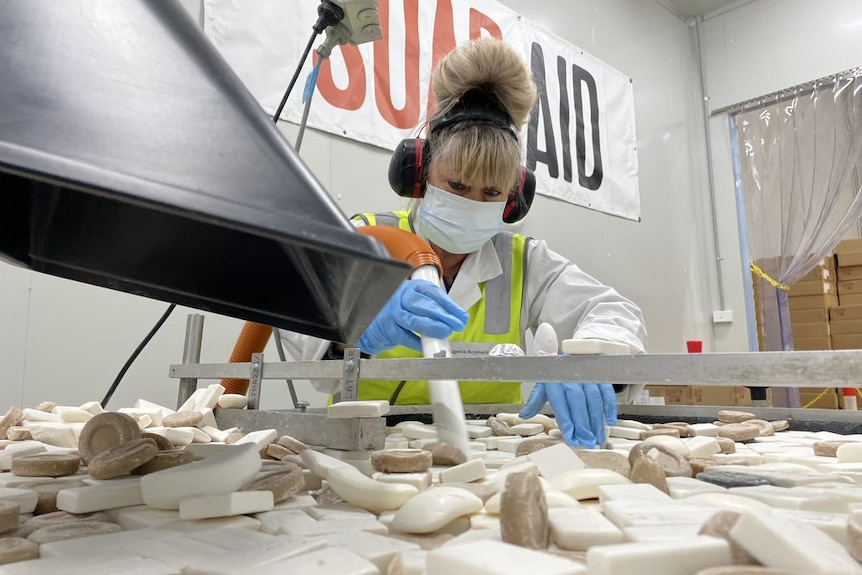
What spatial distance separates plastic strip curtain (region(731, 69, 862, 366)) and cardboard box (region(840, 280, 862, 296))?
0.32 m

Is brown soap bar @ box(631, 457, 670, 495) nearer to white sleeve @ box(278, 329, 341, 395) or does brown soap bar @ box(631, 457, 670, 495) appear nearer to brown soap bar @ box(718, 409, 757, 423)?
brown soap bar @ box(718, 409, 757, 423)

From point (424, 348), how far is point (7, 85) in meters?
Answer: 0.70

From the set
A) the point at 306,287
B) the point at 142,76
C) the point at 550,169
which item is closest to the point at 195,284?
the point at 306,287

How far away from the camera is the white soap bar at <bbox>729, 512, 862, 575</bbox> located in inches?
12.1

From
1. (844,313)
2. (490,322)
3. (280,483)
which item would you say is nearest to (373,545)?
(280,483)

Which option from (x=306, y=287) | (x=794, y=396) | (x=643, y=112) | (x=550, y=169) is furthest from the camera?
(x=643, y=112)

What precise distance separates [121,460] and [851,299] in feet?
12.9

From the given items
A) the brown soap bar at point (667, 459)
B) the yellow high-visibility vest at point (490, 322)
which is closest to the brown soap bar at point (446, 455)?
the brown soap bar at point (667, 459)

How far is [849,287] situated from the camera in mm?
3418

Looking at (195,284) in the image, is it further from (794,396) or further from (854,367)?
(794,396)

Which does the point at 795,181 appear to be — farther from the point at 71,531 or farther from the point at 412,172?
the point at 71,531

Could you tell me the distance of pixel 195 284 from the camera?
0.67 metres

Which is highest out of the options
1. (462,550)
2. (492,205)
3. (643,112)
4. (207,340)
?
(643,112)

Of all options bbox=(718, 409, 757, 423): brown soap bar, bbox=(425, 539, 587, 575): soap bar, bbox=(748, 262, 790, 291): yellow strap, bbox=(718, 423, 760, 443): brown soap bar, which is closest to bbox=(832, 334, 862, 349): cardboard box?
bbox=(748, 262, 790, 291): yellow strap
